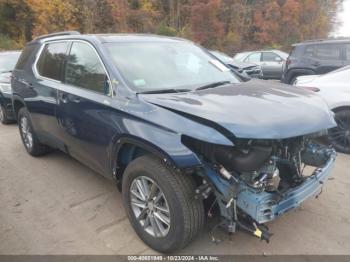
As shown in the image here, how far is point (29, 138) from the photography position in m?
5.28

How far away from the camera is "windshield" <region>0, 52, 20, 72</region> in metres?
8.17

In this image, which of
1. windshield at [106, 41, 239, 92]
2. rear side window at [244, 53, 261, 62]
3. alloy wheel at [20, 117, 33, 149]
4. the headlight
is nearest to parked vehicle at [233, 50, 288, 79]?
rear side window at [244, 53, 261, 62]

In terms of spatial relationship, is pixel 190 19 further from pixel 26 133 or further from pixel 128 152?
pixel 128 152

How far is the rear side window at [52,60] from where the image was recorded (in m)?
4.14

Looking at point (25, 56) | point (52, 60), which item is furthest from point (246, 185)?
point (25, 56)

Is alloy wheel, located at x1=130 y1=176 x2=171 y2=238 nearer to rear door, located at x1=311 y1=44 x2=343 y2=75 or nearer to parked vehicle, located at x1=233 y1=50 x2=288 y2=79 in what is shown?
rear door, located at x1=311 y1=44 x2=343 y2=75

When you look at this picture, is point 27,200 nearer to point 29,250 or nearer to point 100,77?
point 29,250

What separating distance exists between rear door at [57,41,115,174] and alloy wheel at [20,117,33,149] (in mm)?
1410

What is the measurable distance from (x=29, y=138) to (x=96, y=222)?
2509 mm

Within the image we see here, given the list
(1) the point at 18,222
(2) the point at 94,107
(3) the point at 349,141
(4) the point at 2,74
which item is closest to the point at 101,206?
(1) the point at 18,222

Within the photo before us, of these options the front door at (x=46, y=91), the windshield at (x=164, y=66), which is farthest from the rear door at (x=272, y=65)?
the front door at (x=46, y=91)

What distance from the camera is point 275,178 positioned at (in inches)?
111

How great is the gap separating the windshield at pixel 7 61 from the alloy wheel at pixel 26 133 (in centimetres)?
338

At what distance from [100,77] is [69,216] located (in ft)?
5.00
